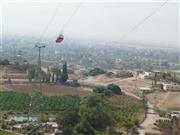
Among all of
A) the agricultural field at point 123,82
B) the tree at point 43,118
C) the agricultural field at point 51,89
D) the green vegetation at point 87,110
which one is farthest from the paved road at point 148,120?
the agricultural field at point 123,82

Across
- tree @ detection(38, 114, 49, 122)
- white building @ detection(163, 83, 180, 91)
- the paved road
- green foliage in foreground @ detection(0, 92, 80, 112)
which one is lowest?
the paved road

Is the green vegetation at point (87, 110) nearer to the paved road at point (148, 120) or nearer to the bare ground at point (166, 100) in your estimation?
the paved road at point (148, 120)

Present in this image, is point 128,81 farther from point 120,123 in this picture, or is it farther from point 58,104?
point 120,123

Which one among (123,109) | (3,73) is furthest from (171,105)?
(3,73)

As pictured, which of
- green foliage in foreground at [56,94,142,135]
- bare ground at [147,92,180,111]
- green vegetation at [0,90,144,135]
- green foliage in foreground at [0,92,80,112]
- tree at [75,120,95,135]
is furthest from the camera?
bare ground at [147,92,180,111]

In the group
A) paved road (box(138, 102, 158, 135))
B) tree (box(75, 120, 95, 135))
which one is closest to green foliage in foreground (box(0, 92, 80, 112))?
paved road (box(138, 102, 158, 135))

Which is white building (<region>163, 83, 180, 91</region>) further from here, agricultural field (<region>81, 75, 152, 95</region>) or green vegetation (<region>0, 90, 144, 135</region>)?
green vegetation (<region>0, 90, 144, 135</region>)
